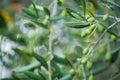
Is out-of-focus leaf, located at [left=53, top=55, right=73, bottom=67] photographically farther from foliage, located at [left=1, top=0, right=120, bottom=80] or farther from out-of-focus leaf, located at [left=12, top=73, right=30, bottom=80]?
out-of-focus leaf, located at [left=12, top=73, right=30, bottom=80]

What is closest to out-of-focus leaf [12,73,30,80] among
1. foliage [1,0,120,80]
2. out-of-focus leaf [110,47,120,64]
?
foliage [1,0,120,80]

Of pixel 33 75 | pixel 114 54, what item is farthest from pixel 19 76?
pixel 114 54

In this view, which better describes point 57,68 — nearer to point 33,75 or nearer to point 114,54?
point 33,75

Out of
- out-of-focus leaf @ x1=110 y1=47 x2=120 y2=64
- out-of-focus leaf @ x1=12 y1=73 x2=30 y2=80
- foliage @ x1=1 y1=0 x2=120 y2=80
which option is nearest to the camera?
foliage @ x1=1 y1=0 x2=120 y2=80

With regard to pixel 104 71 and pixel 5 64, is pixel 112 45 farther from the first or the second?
pixel 5 64

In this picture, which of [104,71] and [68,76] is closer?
[68,76]

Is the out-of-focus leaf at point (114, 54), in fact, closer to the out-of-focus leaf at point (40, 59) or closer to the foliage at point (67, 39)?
the foliage at point (67, 39)

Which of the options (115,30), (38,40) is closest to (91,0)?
(115,30)

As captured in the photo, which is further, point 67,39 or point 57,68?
point 67,39
